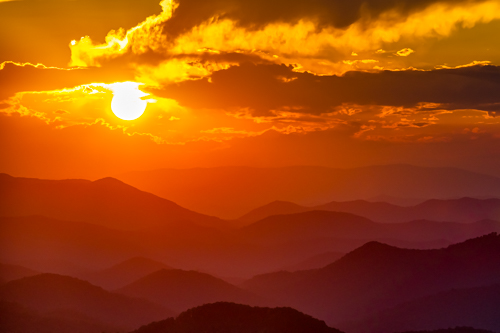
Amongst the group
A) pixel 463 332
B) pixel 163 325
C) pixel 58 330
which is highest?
pixel 58 330

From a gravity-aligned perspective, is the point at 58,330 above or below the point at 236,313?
above

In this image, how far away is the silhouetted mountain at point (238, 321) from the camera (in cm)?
12050

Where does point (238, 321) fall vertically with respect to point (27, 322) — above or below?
below

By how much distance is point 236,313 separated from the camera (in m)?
125

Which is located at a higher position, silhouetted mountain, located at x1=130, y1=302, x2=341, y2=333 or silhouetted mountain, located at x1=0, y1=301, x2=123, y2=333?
silhouetted mountain, located at x1=0, y1=301, x2=123, y2=333

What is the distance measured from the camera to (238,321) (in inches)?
4823

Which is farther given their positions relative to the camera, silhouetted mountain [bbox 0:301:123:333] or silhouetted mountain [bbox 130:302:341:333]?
silhouetted mountain [bbox 0:301:123:333]

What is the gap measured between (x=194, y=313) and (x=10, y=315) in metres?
81.2

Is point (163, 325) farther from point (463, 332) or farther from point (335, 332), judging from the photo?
point (463, 332)

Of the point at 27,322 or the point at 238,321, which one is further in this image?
the point at 27,322

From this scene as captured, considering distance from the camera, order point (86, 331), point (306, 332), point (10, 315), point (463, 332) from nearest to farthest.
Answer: point (306, 332), point (463, 332), point (10, 315), point (86, 331)

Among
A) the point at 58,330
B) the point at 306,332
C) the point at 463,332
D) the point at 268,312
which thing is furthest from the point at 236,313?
the point at 58,330

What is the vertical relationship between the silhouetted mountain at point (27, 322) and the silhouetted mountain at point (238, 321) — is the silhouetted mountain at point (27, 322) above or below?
above

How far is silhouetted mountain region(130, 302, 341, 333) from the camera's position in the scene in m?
120
